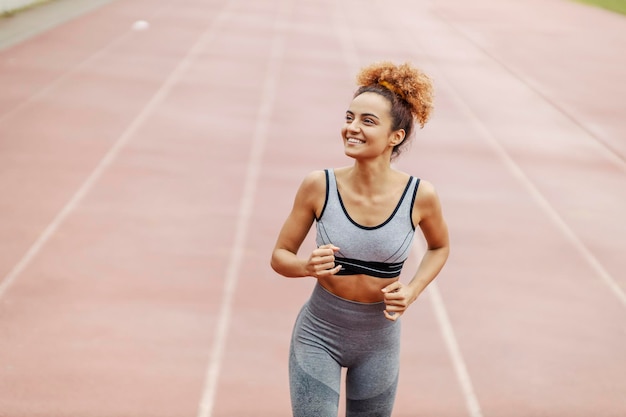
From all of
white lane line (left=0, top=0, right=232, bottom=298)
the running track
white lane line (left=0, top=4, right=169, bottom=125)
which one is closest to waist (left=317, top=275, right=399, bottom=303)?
the running track

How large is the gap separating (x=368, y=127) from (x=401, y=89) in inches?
6.9

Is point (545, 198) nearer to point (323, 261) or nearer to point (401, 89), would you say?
point (401, 89)

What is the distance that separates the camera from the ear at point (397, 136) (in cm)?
289

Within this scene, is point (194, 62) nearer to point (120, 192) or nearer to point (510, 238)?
point (120, 192)

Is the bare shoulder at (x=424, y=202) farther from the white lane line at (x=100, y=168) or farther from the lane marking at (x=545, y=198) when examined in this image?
the lane marking at (x=545, y=198)

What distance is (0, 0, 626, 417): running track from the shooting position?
489 cm

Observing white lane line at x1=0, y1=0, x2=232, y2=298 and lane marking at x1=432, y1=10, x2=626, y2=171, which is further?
lane marking at x1=432, y1=10, x2=626, y2=171

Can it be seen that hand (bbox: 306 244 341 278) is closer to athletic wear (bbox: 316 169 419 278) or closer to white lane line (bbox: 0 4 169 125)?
athletic wear (bbox: 316 169 419 278)

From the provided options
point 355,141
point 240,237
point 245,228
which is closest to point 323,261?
point 355,141

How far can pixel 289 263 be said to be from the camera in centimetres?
290

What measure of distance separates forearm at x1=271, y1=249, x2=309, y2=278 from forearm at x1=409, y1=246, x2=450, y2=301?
363 millimetres

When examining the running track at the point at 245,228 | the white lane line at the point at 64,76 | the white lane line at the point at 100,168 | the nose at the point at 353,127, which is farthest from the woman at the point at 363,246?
the white lane line at the point at 64,76

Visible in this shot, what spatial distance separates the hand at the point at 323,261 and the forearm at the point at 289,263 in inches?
4.4

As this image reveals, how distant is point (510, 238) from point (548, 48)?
11.3 metres
